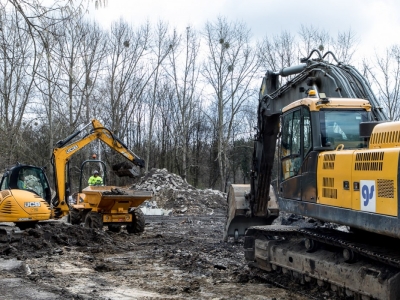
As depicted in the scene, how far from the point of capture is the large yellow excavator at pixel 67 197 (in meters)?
13.8

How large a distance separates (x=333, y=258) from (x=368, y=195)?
1.62 meters

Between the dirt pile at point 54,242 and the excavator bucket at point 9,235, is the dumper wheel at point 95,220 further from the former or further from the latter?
the excavator bucket at point 9,235

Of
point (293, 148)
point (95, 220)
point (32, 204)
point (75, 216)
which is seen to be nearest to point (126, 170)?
point (75, 216)

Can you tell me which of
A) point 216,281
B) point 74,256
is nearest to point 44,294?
point 216,281

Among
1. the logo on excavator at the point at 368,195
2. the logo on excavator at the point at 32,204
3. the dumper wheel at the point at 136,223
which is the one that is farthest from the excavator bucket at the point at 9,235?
the logo on excavator at the point at 368,195

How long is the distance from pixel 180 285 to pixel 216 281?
2.06 ft

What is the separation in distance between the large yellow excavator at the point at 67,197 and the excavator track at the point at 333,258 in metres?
6.28

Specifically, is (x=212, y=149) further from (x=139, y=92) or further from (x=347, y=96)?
(x=347, y=96)

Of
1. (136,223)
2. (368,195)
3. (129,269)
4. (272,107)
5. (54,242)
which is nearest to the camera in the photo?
(368,195)

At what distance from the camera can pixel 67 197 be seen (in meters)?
16.1

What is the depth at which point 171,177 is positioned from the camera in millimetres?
30844

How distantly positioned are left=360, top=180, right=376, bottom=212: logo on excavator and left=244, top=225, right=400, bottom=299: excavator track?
0.60 meters

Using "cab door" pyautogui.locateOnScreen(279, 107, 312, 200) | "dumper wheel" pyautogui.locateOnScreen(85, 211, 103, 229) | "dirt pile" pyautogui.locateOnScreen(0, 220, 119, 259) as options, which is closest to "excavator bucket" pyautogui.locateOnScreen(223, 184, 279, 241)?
"cab door" pyautogui.locateOnScreen(279, 107, 312, 200)

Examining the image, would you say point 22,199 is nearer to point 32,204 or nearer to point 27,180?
point 32,204
